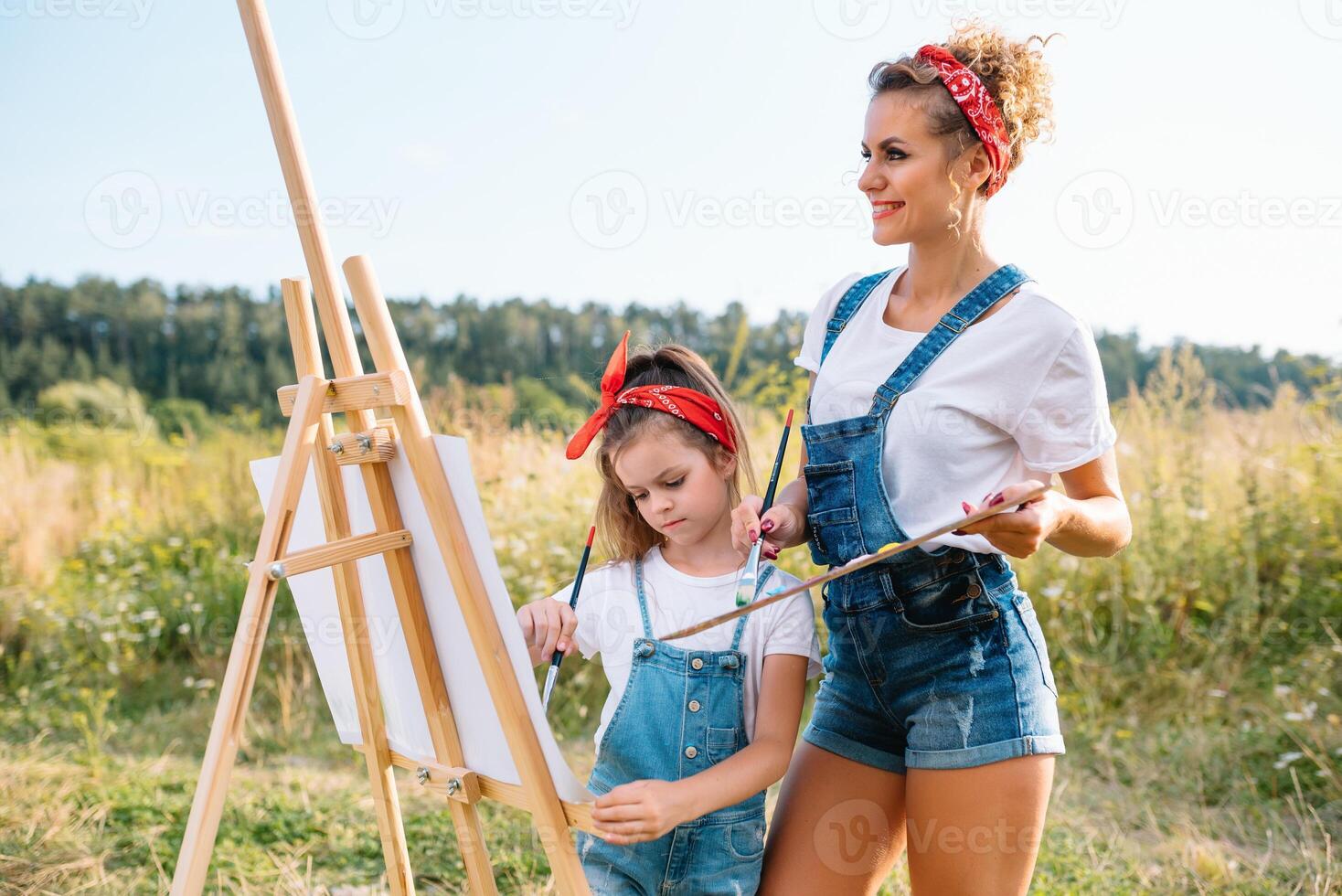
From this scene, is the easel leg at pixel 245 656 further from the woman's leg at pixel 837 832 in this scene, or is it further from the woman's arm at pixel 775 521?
the woman's leg at pixel 837 832

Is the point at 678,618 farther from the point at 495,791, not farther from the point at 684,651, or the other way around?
the point at 495,791

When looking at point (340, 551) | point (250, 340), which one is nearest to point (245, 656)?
point (340, 551)

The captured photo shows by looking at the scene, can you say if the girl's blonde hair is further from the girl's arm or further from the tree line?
the tree line

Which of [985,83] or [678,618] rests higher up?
[985,83]

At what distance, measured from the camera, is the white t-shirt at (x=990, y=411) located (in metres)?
1.67

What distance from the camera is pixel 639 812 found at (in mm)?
1574

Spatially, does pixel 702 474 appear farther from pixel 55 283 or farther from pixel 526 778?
pixel 55 283

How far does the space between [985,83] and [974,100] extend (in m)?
0.06

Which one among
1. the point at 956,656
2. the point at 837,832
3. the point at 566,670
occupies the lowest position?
the point at 566,670

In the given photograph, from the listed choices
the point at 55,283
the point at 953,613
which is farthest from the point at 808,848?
the point at 55,283

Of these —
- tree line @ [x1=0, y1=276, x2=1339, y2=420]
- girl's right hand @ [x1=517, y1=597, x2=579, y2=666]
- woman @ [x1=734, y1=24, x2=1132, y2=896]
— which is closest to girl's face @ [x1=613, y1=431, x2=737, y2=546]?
woman @ [x1=734, y1=24, x2=1132, y2=896]

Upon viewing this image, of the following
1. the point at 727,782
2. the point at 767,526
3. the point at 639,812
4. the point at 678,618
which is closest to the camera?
the point at 639,812

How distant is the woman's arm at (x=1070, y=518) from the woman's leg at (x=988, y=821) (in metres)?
0.35

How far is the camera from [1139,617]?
4289 mm
